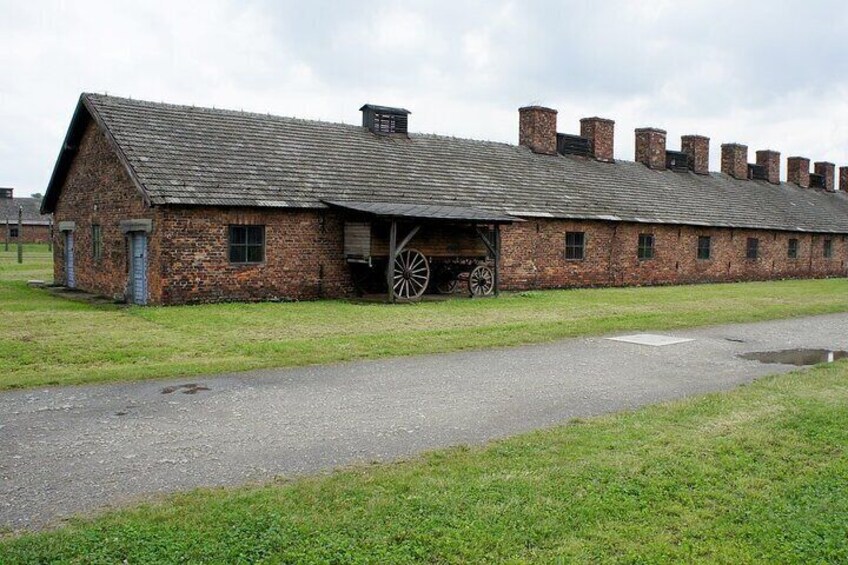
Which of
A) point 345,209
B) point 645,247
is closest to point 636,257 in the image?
point 645,247

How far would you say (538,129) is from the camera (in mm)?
30375

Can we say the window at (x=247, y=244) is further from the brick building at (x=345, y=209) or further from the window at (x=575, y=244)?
the window at (x=575, y=244)

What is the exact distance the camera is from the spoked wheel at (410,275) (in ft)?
63.6

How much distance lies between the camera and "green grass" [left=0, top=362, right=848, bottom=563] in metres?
4.27

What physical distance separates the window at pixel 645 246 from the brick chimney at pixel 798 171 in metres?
21.4

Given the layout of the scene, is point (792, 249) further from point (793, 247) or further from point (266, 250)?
point (266, 250)

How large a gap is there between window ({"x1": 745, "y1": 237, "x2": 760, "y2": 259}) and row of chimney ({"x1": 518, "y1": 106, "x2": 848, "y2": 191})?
17.2ft

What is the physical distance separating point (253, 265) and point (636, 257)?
50.2 ft

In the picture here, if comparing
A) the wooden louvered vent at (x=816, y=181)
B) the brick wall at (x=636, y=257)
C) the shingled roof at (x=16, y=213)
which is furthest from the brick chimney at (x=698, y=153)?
the shingled roof at (x=16, y=213)

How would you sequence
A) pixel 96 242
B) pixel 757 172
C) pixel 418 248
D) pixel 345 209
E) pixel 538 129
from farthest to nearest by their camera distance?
pixel 757 172, pixel 538 129, pixel 96 242, pixel 418 248, pixel 345 209

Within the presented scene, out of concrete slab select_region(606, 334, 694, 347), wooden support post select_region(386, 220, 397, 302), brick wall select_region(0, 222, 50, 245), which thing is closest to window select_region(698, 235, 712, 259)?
wooden support post select_region(386, 220, 397, 302)

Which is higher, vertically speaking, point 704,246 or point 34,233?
point 34,233

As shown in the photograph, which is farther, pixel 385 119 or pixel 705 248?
pixel 705 248

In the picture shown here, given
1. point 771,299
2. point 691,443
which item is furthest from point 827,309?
point 691,443
